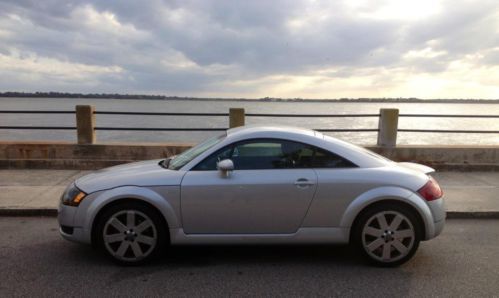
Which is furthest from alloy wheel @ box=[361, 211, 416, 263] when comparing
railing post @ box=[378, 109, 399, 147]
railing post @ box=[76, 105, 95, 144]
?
railing post @ box=[76, 105, 95, 144]

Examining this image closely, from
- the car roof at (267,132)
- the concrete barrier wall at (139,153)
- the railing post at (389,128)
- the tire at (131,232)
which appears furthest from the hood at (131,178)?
the railing post at (389,128)

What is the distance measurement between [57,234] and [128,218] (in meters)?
1.55

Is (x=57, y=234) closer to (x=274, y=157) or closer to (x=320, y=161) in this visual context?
(x=274, y=157)

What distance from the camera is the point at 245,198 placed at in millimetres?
3697

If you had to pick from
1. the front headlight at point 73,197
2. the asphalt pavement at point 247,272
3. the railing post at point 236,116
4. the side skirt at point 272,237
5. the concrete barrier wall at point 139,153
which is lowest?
the asphalt pavement at point 247,272

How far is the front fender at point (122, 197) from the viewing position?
12.1 ft

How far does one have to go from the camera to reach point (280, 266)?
150 inches

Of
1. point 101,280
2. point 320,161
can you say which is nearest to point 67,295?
point 101,280

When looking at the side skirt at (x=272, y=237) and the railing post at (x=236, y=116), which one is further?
the railing post at (x=236, y=116)

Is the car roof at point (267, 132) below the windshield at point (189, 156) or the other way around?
the other way around

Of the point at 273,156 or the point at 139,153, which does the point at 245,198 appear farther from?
the point at 139,153

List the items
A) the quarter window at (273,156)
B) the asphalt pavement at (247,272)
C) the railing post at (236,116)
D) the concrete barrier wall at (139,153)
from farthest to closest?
the railing post at (236,116)
the concrete barrier wall at (139,153)
the quarter window at (273,156)
the asphalt pavement at (247,272)

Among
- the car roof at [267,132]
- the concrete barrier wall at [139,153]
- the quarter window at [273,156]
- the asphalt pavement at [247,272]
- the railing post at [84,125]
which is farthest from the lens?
the railing post at [84,125]

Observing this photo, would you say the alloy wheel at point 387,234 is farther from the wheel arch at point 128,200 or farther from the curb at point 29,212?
the curb at point 29,212
